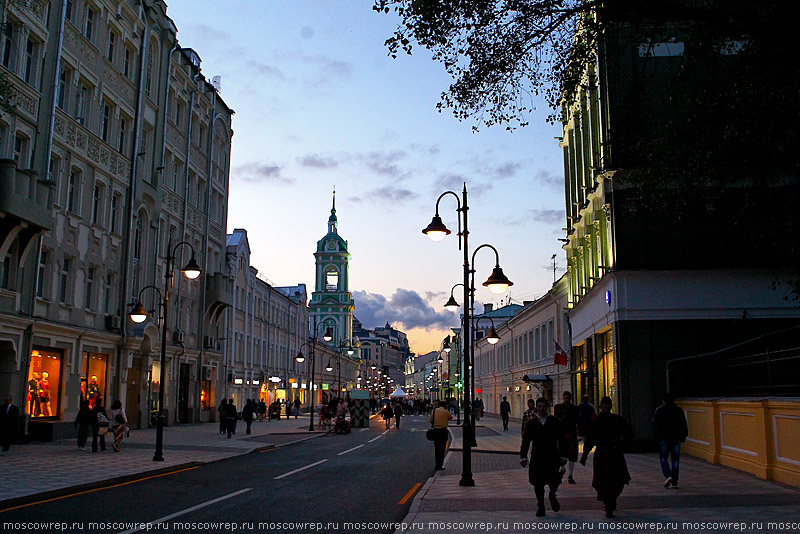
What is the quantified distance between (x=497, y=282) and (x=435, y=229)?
2.08 m

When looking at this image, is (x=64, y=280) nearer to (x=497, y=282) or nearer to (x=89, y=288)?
(x=89, y=288)

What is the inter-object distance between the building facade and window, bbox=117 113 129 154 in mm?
96

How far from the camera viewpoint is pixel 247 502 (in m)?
12.2

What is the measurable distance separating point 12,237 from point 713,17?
21.8 meters

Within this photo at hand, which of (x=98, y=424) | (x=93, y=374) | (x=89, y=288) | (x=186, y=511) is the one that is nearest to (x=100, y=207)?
(x=89, y=288)

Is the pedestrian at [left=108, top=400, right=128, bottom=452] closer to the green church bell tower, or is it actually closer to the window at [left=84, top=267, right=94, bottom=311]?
the window at [left=84, top=267, right=94, bottom=311]

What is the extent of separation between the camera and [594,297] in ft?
90.7

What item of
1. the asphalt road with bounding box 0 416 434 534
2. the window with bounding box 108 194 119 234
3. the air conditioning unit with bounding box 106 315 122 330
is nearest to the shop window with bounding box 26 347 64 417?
the air conditioning unit with bounding box 106 315 122 330

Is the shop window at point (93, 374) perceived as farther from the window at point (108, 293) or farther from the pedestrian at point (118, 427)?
the pedestrian at point (118, 427)

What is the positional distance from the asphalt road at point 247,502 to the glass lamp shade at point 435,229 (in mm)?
5246

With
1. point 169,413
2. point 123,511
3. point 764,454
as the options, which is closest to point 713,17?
point 764,454

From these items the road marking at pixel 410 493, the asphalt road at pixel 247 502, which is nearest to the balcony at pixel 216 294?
the asphalt road at pixel 247 502

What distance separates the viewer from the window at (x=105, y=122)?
31.4 metres

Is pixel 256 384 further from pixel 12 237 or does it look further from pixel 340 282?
pixel 340 282
